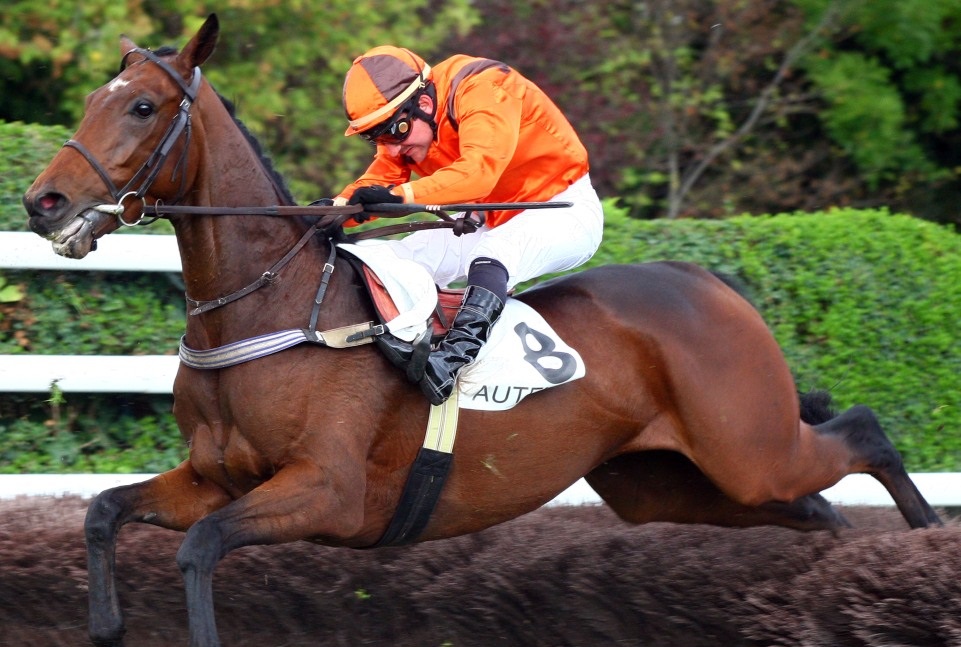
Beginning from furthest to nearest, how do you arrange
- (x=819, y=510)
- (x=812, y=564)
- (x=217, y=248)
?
(x=819, y=510) < (x=812, y=564) < (x=217, y=248)

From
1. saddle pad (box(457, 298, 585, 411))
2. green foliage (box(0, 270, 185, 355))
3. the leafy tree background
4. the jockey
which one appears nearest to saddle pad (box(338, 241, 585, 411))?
saddle pad (box(457, 298, 585, 411))

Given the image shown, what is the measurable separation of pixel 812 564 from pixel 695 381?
791 millimetres

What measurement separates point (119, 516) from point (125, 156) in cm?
119

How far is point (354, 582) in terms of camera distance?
4.77 metres

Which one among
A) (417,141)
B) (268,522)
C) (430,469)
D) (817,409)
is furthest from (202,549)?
(817,409)

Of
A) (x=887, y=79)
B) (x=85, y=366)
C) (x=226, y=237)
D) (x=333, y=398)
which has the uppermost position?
(x=887, y=79)

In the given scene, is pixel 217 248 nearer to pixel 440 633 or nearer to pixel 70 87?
pixel 440 633

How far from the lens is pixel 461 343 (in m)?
4.22

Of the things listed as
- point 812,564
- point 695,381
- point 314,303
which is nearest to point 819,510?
point 812,564

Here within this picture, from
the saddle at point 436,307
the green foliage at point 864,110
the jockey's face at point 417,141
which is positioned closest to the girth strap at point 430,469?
the saddle at point 436,307

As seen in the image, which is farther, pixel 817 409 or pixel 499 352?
pixel 817 409

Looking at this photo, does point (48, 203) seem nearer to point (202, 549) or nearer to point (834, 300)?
point (202, 549)

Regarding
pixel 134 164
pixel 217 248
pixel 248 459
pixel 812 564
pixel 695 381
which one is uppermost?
pixel 134 164

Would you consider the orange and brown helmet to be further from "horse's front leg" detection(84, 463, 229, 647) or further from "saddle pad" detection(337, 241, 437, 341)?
"horse's front leg" detection(84, 463, 229, 647)
